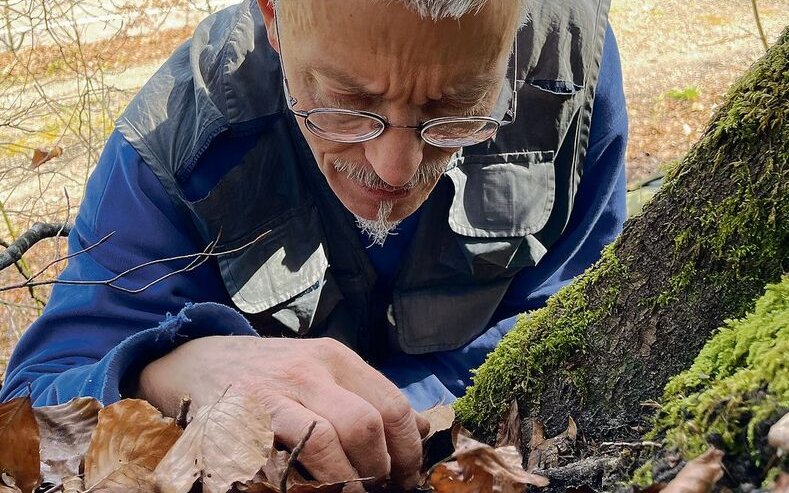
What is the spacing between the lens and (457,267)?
8.63 ft

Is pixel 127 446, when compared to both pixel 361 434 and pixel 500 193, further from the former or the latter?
pixel 500 193

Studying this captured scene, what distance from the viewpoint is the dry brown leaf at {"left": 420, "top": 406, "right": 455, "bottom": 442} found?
57.1 inches

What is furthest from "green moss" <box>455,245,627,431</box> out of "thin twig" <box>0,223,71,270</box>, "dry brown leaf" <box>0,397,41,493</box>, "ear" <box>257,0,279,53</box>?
"ear" <box>257,0,279,53</box>

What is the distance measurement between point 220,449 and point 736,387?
695 millimetres

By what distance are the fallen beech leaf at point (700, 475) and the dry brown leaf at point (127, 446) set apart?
2.33 feet

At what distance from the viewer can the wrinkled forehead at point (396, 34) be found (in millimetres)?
1622

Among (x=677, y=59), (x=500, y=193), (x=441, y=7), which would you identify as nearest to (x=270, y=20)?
(x=441, y=7)

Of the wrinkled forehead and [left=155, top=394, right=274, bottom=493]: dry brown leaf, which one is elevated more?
the wrinkled forehead

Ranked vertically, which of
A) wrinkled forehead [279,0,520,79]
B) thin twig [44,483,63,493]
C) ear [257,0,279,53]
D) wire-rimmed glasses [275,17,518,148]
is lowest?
thin twig [44,483,63,493]

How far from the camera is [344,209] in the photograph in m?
2.49

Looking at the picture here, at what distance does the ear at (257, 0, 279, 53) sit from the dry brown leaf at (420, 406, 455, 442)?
1.15m

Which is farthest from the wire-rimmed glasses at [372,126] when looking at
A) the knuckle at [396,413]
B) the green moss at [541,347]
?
the knuckle at [396,413]

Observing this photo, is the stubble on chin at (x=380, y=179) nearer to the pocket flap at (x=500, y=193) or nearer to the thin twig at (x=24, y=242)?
the pocket flap at (x=500, y=193)

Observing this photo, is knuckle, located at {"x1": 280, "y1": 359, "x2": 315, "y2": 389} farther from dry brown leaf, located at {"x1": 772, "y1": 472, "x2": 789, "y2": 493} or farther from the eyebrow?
dry brown leaf, located at {"x1": 772, "y1": 472, "x2": 789, "y2": 493}
